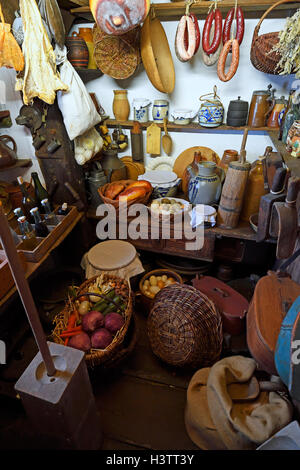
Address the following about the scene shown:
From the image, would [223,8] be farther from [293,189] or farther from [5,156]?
[5,156]

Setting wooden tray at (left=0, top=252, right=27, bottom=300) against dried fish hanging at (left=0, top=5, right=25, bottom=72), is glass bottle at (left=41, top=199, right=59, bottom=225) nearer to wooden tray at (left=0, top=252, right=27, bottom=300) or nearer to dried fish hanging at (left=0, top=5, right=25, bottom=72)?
wooden tray at (left=0, top=252, right=27, bottom=300)

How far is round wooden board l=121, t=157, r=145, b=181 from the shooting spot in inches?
95.7

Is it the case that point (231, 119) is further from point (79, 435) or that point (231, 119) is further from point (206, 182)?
point (79, 435)

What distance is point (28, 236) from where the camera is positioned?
5.46ft

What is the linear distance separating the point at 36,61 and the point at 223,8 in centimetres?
127

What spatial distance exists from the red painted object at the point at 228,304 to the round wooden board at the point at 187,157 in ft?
3.35

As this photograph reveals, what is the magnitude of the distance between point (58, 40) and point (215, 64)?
1120mm

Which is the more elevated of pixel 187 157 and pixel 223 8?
pixel 223 8

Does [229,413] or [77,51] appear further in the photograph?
[77,51]

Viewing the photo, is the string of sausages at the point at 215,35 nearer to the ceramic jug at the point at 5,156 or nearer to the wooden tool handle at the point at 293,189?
the wooden tool handle at the point at 293,189

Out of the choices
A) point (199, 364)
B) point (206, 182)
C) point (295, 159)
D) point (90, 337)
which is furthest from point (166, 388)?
point (295, 159)

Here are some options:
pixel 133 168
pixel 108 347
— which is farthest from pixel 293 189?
pixel 133 168

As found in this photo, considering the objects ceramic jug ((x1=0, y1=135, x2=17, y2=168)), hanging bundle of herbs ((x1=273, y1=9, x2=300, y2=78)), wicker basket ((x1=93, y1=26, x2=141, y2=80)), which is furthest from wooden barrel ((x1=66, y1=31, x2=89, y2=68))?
hanging bundle of herbs ((x1=273, y1=9, x2=300, y2=78))

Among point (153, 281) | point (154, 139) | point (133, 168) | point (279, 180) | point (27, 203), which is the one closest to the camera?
point (279, 180)
